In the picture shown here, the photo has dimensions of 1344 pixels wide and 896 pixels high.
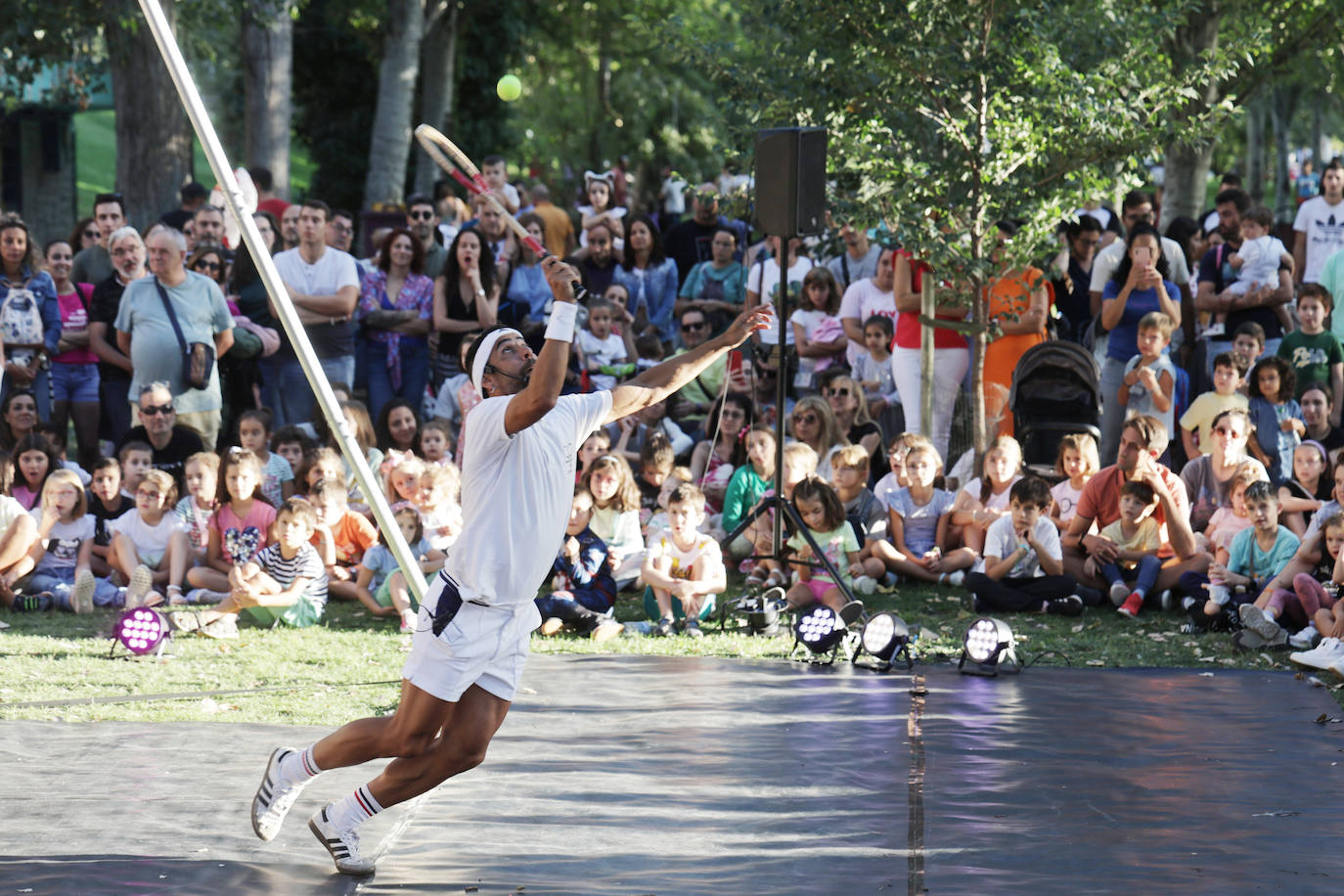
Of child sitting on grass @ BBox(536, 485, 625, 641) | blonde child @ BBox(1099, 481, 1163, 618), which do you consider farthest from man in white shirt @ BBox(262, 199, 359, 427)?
blonde child @ BBox(1099, 481, 1163, 618)

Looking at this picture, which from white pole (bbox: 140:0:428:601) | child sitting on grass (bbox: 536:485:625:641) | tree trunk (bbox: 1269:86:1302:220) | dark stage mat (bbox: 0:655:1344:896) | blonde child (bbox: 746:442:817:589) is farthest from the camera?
tree trunk (bbox: 1269:86:1302:220)

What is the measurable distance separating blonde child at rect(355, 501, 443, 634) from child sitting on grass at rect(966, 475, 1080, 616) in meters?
3.05

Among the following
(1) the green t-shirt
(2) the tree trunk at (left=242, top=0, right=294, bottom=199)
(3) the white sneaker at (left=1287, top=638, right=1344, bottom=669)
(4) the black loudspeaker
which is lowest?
(3) the white sneaker at (left=1287, top=638, right=1344, bottom=669)

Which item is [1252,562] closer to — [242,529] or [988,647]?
[988,647]

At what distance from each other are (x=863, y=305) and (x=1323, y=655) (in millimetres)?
4987

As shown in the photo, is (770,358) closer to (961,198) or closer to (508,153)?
(961,198)

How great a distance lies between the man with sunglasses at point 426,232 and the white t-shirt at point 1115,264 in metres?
4.71

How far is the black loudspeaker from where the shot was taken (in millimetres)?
9344

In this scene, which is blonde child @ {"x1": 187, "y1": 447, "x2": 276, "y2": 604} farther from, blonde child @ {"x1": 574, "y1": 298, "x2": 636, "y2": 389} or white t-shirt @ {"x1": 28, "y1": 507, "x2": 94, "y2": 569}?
blonde child @ {"x1": 574, "y1": 298, "x2": 636, "y2": 389}

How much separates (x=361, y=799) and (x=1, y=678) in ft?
11.3

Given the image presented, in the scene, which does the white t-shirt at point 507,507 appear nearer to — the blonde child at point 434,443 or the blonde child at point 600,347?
the blonde child at point 434,443

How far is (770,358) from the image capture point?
11.5 meters

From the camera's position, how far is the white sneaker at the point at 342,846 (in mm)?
5004

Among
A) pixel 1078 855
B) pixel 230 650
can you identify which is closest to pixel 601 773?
pixel 1078 855
